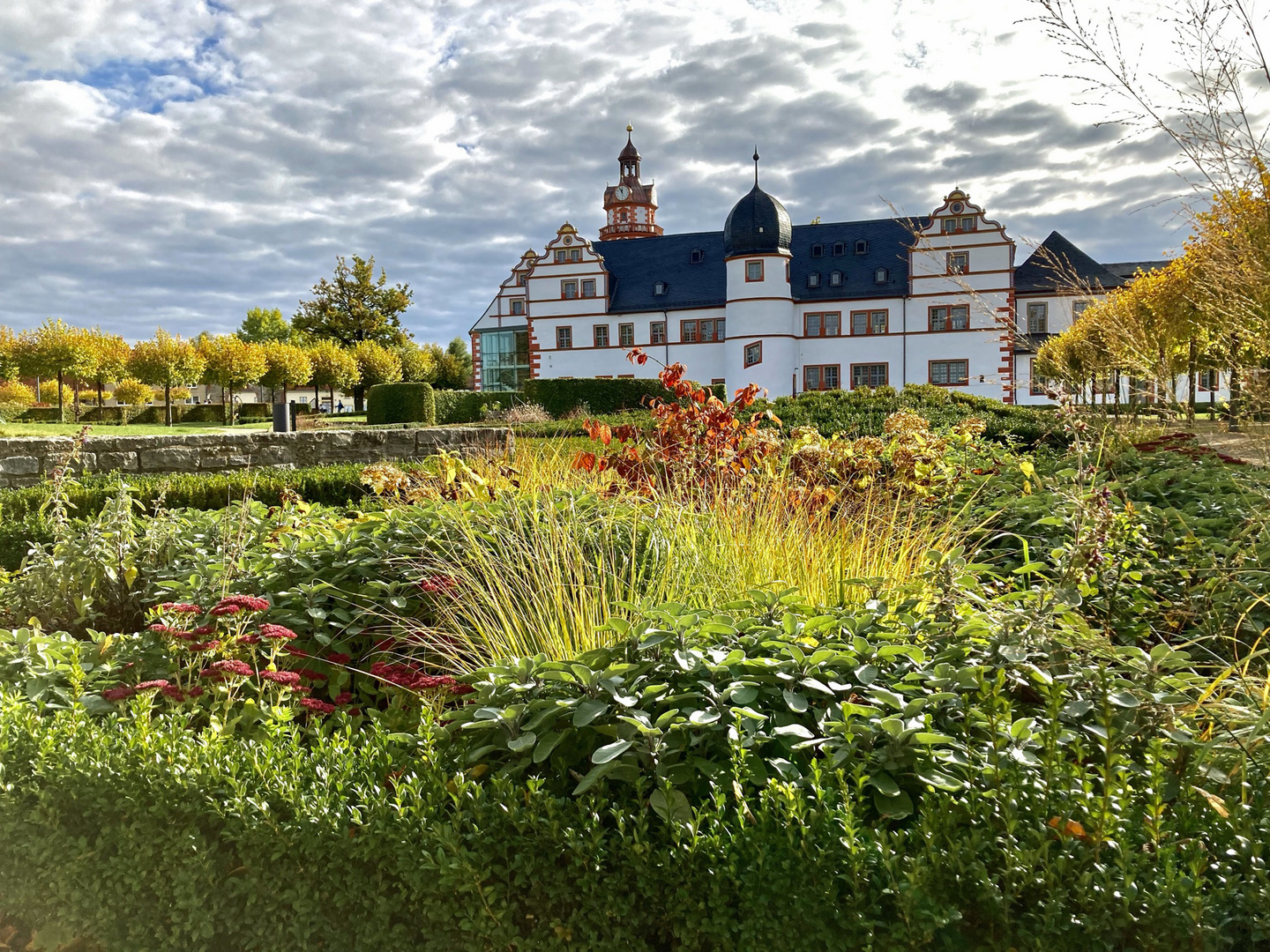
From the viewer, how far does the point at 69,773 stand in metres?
2.15

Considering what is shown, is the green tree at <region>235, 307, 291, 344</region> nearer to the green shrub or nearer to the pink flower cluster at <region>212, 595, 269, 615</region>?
the green shrub

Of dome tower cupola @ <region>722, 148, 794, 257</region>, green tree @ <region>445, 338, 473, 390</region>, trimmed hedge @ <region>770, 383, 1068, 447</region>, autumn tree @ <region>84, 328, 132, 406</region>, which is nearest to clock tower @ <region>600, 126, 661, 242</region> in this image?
green tree @ <region>445, 338, 473, 390</region>

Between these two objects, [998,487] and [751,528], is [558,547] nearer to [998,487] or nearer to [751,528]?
[751,528]

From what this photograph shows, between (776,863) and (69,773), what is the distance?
5.90 feet

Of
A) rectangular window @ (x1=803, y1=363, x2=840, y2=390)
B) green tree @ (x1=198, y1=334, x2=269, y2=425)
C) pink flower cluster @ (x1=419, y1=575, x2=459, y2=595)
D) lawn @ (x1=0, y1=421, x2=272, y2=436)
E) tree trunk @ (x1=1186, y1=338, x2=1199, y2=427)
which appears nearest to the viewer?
pink flower cluster @ (x1=419, y1=575, x2=459, y2=595)

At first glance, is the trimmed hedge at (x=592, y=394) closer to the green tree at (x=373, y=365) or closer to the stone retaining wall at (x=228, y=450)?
the stone retaining wall at (x=228, y=450)

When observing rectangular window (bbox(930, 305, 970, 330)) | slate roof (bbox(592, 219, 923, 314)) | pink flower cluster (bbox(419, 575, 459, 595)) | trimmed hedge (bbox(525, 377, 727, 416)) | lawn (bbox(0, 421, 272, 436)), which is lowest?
pink flower cluster (bbox(419, 575, 459, 595))

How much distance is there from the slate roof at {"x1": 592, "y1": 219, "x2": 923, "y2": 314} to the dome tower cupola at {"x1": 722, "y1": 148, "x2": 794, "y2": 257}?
89.7 inches

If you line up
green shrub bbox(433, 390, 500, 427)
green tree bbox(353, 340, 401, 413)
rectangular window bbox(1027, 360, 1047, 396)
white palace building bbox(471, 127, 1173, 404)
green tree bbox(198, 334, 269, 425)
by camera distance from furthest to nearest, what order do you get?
green tree bbox(353, 340, 401, 413)
white palace building bbox(471, 127, 1173, 404)
green tree bbox(198, 334, 269, 425)
green shrub bbox(433, 390, 500, 427)
rectangular window bbox(1027, 360, 1047, 396)

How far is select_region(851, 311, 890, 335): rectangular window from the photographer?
32.7m

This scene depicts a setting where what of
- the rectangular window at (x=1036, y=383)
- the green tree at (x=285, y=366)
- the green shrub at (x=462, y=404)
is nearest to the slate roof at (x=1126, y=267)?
the rectangular window at (x=1036, y=383)

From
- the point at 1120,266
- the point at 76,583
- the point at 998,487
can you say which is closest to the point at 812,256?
the point at 1120,266

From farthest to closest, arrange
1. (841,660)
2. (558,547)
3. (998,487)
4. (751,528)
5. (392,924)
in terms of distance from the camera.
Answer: (998,487) → (751,528) → (558,547) → (841,660) → (392,924)

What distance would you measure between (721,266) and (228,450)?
2822cm
